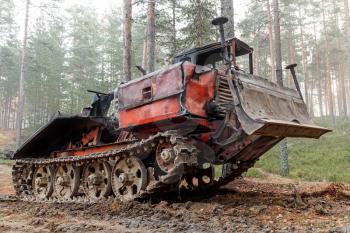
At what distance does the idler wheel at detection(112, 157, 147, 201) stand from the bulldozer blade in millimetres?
2227

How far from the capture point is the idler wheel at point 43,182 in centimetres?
960

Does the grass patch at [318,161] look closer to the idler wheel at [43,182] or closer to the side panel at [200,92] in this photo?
the side panel at [200,92]

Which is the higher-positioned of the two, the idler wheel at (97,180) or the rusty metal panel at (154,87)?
the rusty metal panel at (154,87)

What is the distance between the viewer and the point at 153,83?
23.8 feet

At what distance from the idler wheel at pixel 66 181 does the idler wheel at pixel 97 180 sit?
1.02ft

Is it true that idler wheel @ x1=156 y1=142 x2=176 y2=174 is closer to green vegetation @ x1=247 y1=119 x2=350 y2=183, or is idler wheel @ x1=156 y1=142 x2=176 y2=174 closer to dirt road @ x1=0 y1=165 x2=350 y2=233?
dirt road @ x1=0 y1=165 x2=350 y2=233

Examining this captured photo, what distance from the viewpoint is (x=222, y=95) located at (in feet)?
22.7

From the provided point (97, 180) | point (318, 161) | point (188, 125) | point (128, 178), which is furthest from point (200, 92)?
point (318, 161)

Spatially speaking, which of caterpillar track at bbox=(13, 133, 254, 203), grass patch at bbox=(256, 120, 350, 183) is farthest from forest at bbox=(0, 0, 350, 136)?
caterpillar track at bbox=(13, 133, 254, 203)

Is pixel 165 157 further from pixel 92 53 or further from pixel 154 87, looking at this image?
pixel 92 53

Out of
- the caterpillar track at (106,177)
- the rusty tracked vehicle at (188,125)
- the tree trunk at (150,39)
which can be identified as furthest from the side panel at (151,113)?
the tree trunk at (150,39)

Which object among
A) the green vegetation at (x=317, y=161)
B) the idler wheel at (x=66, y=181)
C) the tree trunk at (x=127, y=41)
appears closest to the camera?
the idler wheel at (x=66, y=181)

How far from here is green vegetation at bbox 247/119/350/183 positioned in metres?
13.8

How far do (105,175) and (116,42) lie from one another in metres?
32.6
